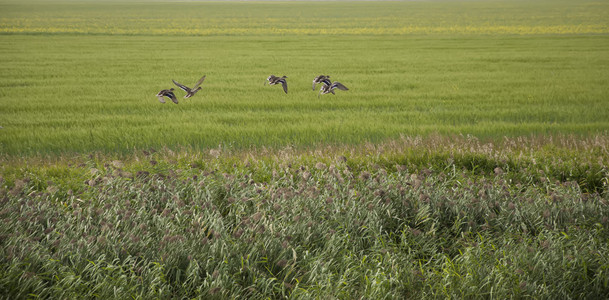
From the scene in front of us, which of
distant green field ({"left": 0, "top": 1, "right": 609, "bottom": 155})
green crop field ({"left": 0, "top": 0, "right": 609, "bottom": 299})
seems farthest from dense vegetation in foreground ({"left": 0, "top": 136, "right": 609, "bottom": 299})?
distant green field ({"left": 0, "top": 1, "right": 609, "bottom": 155})

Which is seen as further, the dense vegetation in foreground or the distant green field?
the distant green field

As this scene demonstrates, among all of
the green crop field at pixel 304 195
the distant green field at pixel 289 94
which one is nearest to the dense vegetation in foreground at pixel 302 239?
the green crop field at pixel 304 195

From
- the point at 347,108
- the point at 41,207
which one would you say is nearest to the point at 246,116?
the point at 347,108

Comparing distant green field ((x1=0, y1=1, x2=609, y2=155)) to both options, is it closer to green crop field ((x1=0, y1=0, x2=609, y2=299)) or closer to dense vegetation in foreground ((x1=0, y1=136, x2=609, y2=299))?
green crop field ((x1=0, y1=0, x2=609, y2=299))

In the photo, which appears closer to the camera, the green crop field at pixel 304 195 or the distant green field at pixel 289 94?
the green crop field at pixel 304 195

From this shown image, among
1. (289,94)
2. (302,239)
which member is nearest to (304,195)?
(302,239)

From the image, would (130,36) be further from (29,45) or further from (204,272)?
(204,272)

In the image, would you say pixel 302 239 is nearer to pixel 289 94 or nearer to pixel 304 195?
pixel 304 195

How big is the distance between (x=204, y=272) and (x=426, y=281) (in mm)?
1587

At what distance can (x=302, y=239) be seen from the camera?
409 cm

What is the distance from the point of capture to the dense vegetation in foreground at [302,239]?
3418mm

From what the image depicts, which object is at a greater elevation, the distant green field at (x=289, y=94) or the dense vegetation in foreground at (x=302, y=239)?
the dense vegetation in foreground at (x=302, y=239)

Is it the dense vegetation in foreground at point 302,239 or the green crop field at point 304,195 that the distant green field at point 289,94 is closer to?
the green crop field at point 304,195

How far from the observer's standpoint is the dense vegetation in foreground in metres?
3.42
